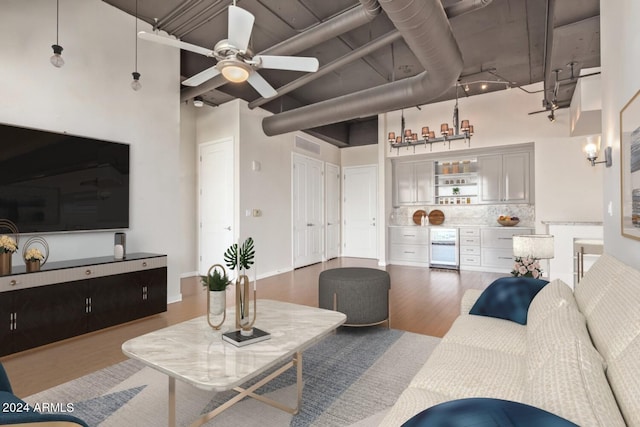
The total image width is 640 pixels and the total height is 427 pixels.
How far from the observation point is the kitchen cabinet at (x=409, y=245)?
7.04 meters

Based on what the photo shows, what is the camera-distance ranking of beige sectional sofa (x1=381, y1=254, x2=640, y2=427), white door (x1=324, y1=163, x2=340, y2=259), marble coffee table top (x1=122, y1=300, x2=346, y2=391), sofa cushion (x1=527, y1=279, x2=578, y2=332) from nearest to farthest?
beige sectional sofa (x1=381, y1=254, x2=640, y2=427) < marble coffee table top (x1=122, y1=300, x2=346, y2=391) < sofa cushion (x1=527, y1=279, x2=578, y2=332) < white door (x1=324, y1=163, x2=340, y2=259)

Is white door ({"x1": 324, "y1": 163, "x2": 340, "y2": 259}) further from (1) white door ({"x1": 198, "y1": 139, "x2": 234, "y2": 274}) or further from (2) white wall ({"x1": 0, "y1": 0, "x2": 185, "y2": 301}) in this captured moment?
(2) white wall ({"x1": 0, "y1": 0, "x2": 185, "y2": 301})

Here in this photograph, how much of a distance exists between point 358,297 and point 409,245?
4.40 m

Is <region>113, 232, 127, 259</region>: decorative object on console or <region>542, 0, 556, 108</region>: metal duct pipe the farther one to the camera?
<region>113, 232, 127, 259</region>: decorative object on console

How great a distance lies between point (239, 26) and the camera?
2.29 metres

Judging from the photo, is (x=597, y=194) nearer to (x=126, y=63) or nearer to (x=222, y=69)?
(x=222, y=69)

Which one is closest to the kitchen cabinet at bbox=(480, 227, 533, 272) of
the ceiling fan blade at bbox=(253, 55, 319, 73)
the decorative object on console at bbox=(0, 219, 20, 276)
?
the ceiling fan blade at bbox=(253, 55, 319, 73)

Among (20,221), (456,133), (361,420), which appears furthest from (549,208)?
(20,221)

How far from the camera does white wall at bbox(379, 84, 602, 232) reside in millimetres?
5453

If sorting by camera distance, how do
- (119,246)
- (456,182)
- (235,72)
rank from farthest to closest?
(456,182) < (119,246) < (235,72)

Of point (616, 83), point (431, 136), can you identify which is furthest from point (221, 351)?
point (431, 136)

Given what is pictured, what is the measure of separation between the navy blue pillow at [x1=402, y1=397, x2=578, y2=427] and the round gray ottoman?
2302 mm

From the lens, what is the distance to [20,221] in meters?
3.01

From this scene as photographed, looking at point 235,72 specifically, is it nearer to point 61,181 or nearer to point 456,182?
point 61,181
